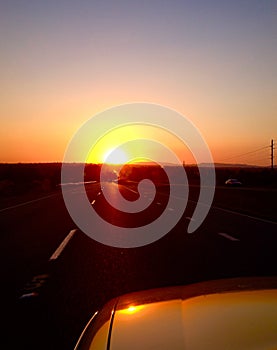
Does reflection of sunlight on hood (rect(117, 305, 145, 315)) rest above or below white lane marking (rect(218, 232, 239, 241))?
above

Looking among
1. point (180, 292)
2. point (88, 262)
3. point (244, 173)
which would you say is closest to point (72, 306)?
point (180, 292)

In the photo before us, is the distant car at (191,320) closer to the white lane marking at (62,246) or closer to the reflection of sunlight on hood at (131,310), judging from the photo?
the reflection of sunlight on hood at (131,310)

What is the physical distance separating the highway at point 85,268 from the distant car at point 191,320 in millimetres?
1718

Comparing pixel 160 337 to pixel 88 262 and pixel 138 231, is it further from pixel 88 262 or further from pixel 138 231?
pixel 138 231

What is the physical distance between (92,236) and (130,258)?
430cm

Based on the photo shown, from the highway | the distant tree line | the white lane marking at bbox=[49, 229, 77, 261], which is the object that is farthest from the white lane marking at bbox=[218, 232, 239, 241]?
the distant tree line

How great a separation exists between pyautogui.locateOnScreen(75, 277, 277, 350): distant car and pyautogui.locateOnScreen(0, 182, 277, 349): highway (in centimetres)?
172

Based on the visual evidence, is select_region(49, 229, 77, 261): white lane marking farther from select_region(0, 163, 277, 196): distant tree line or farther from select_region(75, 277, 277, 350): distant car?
select_region(0, 163, 277, 196): distant tree line

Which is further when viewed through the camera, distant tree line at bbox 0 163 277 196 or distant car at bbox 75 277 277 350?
distant tree line at bbox 0 163 277 196

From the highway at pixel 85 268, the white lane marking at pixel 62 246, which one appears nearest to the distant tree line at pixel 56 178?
the white lane marking at pixel 62 246

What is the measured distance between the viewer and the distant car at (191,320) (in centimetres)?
256

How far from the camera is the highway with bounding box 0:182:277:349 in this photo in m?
5.80

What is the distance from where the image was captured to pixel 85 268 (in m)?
9.38

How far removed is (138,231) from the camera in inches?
632
